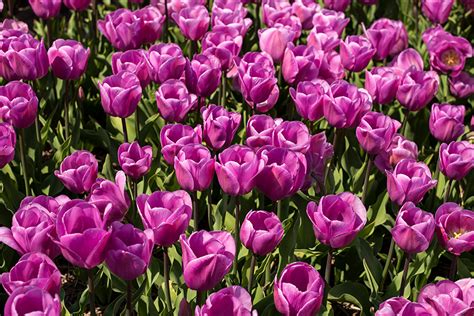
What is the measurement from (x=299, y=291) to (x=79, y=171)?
2.90 ft

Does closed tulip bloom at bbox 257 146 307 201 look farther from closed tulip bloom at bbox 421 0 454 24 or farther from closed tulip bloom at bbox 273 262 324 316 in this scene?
closed tulip bloom at bbox 421 0 454 24

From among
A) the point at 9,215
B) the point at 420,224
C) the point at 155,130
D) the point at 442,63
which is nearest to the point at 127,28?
the point at 155,130

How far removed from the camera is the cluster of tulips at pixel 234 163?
189cm

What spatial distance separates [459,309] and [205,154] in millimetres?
869

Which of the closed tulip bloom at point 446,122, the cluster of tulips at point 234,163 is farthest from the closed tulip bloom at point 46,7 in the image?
the closed tulip bloom at point 446,122

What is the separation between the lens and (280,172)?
7.27 ft

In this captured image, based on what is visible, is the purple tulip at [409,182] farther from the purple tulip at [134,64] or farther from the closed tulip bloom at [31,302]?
the closed tulip bloom at [31,302]

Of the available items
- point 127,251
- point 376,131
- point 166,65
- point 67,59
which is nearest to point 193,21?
point 166,65

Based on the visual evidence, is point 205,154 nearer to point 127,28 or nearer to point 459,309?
point 459,309

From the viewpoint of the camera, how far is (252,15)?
4777 mm

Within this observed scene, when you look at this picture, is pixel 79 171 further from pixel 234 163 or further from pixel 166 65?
pixel 166 65

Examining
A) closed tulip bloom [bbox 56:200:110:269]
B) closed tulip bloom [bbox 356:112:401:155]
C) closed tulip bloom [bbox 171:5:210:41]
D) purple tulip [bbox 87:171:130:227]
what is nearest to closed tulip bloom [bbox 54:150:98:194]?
purple tulip [bbox 87:171:130:227]

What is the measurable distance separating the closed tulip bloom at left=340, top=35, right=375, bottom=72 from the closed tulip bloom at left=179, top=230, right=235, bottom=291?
1.57 metres

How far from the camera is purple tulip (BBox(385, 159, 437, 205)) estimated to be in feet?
8.06
